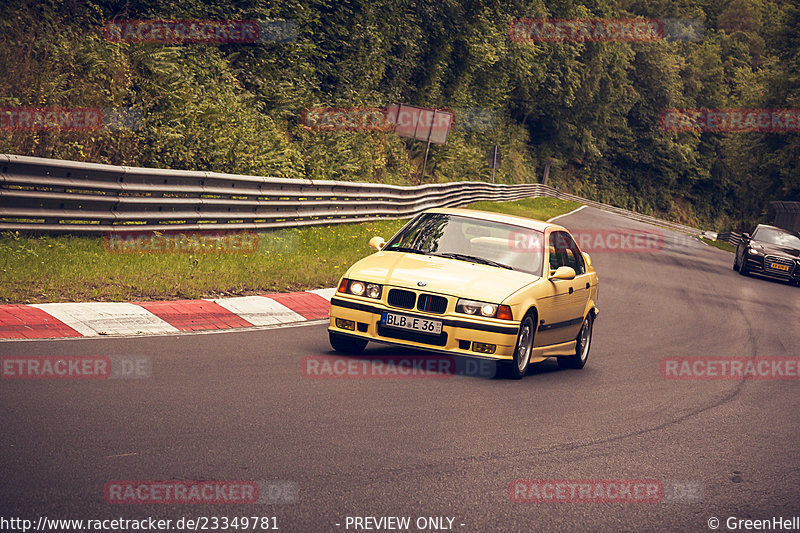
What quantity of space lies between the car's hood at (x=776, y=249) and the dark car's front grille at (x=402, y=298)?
21567 mm

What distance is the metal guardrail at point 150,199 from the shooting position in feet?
36.5

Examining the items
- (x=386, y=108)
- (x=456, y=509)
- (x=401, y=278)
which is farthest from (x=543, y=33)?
(x=456, y=509)

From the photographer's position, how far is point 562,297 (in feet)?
31.3

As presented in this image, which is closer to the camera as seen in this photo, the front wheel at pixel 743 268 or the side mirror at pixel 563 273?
the side mirror at pixel 563 273

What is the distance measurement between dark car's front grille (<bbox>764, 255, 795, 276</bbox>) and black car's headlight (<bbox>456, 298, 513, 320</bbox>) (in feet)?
68.8

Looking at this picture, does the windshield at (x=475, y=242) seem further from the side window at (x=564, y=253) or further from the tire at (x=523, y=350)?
the tire at (x=523, y=350)

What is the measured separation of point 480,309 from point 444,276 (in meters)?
0.50

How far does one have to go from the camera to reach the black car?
26.7m
